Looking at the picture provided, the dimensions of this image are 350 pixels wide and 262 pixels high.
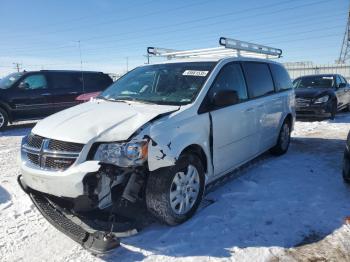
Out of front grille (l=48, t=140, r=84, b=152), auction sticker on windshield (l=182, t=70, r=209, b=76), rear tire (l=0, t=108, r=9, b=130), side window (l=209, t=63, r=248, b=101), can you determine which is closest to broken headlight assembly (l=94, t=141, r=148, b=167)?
front grille (l=48, t=140, r=84, b=152)

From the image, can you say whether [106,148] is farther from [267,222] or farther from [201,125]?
[267,222]

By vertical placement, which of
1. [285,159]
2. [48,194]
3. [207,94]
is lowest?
[285,159]

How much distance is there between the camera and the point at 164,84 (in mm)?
4262

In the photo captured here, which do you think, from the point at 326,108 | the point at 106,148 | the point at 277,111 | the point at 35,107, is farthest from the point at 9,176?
the point at 326,108

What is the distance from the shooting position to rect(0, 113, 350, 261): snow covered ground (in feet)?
9.93

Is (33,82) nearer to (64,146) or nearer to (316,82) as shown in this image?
(64,146)

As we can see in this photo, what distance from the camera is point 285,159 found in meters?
6.08

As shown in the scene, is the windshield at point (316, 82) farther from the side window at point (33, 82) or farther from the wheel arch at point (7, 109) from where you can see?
the wheel arch at point (7, 109)

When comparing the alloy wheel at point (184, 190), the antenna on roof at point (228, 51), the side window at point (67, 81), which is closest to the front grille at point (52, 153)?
the alloy wheel at point (184, 190)

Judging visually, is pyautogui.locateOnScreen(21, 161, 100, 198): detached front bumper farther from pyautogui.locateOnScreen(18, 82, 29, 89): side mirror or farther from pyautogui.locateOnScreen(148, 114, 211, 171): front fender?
pyautogui.locateOnScreen(18, 82, 29, 89): side mirror

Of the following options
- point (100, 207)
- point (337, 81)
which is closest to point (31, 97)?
point (100, 207)

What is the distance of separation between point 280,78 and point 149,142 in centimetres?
408

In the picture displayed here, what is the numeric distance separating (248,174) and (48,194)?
302 cm

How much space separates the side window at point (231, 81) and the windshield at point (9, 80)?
26.3 ft
